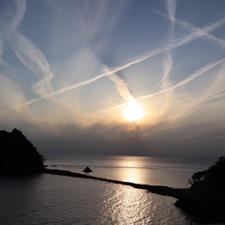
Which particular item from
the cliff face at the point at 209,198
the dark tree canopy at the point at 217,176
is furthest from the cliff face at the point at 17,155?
the dark tree canopy at the point at 217,176

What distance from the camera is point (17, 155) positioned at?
107812 millimetres

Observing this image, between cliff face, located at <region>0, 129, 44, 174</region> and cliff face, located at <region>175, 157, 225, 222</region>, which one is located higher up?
cliff face, located at <region>0, 129, 44, 174</region>

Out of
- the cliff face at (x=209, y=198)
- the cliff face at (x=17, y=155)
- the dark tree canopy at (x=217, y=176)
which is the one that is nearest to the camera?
the cliff face at (x=209, y=198)

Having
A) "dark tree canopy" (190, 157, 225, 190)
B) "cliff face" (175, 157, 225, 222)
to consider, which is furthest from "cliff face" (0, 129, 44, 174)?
"dark tree canopy" (190, 157, 225, 190)

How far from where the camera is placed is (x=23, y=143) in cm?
11594

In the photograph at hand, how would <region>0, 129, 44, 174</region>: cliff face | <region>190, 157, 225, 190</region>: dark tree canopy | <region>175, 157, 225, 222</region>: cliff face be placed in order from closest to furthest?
<region>175, 157, 225, 222</region>: cliff face, <region>190, 157, 225, 190</region>: dark tree canopy, <region>0, 129, 44, 174</region>: cliff face

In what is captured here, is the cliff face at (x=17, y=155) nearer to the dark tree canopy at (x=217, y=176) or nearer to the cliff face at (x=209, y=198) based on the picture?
the cliff face at (x=209, y=198)

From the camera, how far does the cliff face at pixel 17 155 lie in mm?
99875

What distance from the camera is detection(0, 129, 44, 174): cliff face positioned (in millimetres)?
99875

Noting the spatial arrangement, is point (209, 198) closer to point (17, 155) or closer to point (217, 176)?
point (217, 176)

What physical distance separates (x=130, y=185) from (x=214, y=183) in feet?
104

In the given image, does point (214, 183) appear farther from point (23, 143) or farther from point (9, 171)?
point (23, 143)

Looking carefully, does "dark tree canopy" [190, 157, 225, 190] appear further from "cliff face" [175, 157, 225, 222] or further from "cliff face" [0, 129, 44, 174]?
"cliff face" [0, 129, 44, 174]

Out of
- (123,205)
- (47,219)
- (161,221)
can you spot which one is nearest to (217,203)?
(161,221)
